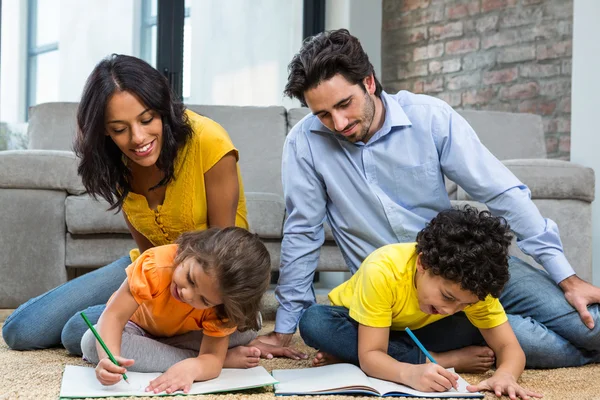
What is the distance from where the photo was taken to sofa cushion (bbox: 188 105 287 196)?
3.17 metres

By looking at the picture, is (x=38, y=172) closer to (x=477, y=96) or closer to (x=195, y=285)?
(x=195, y=285)

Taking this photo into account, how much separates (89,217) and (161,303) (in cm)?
110

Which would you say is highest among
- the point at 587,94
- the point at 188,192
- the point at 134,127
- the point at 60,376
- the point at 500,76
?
the point at 500,76

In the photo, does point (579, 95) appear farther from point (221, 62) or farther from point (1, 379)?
point (1, 379)

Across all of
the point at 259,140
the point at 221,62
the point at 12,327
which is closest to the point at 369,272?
the point at 12,327

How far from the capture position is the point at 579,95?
3082mm

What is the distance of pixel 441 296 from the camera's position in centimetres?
138

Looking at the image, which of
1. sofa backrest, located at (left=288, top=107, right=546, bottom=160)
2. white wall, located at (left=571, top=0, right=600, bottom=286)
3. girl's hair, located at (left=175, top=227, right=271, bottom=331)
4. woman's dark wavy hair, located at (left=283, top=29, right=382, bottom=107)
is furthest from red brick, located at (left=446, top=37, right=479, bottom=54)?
girl's hair, located at (left=175, top=227, right=271, bottom=331)

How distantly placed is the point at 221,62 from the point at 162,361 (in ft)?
10.3

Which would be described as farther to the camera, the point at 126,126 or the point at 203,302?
the point at 126,126

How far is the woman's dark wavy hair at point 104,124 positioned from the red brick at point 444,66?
119 inches

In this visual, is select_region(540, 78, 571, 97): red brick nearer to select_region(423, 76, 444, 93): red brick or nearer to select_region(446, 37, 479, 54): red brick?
select_region(446, 37, 479, 54): red brick

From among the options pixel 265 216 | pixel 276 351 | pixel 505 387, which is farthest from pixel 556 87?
pixel 505 387

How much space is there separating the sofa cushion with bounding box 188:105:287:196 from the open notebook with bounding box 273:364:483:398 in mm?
1723
